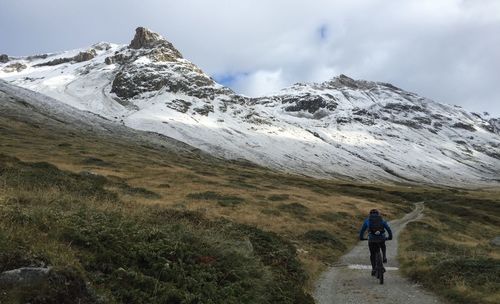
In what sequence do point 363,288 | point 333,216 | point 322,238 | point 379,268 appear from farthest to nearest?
point 333,216 < point 322,238 < point 379,268 < point 363,288

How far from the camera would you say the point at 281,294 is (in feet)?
48.7

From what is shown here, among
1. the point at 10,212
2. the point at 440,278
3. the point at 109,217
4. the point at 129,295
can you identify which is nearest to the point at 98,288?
the point at 129,295

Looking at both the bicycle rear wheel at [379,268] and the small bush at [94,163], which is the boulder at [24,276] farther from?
the small bush at [94,163]

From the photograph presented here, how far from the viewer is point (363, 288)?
1908 cm

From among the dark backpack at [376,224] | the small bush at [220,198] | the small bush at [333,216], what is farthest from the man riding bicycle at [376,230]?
the small bush at [333,216]

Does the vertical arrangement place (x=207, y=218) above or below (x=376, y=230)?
below

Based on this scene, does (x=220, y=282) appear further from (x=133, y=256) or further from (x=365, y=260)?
(x=365, y=260)

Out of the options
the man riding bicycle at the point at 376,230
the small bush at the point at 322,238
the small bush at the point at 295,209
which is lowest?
the small bush at the point at 322,238

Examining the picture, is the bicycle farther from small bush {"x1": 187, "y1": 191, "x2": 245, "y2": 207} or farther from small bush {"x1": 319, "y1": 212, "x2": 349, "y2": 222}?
small bush {"x1": 319, "y1": 212, "x2": 349, "y2": 222}

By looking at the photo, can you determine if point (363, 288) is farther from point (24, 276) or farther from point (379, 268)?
point (24, 276)

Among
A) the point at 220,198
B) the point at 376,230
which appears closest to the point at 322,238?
the point at 376,230

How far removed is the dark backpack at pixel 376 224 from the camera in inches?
803

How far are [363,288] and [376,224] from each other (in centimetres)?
275

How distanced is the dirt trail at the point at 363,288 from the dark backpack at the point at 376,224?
2.05 meters
